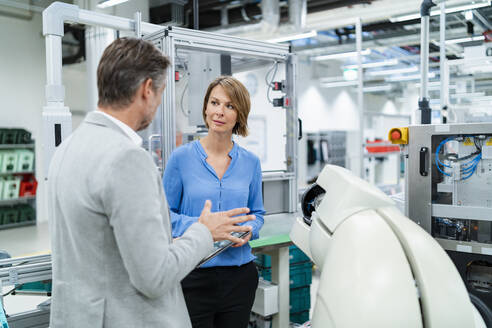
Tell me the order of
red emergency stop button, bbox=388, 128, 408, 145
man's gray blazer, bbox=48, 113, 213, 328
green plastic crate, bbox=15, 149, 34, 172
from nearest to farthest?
man's gray blazer, bbox=48, 113, 213, 328 < red emergency stop button, bbox=388, 128, 408, 145 < green plastic crate, bbox=15, 149, 34, 172

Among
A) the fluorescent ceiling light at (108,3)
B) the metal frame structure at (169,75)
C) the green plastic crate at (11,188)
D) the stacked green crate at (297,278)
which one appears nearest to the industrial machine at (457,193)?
the metal frame structure at (169,75)

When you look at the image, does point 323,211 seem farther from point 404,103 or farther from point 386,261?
point 404,103

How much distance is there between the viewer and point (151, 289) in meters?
0.92

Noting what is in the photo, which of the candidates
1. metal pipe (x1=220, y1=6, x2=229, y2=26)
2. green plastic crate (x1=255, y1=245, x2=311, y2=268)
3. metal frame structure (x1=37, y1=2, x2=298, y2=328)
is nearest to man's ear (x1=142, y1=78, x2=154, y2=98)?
metal frame structure (x1=37, y1=2, x2=298, y2=328)

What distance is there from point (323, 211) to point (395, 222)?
0.18m

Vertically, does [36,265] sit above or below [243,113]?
below

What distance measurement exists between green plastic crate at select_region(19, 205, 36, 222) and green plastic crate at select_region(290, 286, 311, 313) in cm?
619

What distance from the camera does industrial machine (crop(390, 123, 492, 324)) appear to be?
6.54ft

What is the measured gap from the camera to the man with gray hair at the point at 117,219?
2.90 feet

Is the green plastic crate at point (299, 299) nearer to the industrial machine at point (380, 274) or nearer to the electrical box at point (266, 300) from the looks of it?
the electrical box at point (266, 300)

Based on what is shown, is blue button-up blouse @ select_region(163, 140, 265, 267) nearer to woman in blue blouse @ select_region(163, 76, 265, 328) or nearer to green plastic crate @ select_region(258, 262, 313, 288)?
woman in blue blouse @ select_region(163, 76, 265, 328)

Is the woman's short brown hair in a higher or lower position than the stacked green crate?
higher

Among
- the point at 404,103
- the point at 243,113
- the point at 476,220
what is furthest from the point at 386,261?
the point at 404,103

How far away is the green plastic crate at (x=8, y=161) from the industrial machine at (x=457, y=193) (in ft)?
23.5
